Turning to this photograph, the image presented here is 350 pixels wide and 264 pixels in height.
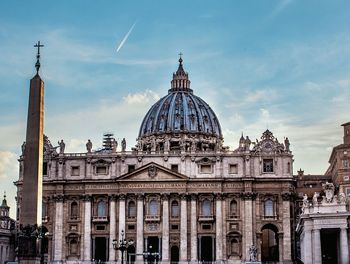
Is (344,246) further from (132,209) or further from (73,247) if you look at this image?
(73,247)

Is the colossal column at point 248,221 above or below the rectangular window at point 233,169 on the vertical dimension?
below

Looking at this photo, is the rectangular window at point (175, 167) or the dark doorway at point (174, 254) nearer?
the dark doorway at point (174, 254)

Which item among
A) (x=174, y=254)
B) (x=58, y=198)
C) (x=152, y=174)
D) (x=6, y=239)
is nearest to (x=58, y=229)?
(x=58, y=198)

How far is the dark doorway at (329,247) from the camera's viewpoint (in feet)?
196

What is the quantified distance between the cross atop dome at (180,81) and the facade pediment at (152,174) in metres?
37.9

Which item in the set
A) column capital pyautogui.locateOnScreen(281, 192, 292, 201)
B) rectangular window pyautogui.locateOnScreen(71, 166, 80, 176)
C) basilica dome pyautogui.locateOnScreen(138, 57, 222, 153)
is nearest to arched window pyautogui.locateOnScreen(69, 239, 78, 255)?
rectangular window pyautogui.locateOnScreen(71, 166, 80, 176)

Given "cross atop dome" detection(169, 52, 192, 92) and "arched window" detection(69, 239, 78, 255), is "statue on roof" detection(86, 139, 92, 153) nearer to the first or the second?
"arched window" detection(69, 239, 78, 255)

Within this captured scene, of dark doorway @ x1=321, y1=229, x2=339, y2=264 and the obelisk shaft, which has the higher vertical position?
the obelisk shaft

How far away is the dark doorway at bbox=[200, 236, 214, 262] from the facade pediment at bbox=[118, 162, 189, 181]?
7.60 metres

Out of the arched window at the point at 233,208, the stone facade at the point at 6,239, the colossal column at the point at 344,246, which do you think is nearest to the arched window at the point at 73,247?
the stone facade at the point at 6,239

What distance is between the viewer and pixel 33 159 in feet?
115

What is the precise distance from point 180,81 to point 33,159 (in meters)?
93.6

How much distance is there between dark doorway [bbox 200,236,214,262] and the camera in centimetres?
8988

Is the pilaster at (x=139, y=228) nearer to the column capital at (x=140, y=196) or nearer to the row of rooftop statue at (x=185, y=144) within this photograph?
the column capital at (x=140, y=196)
